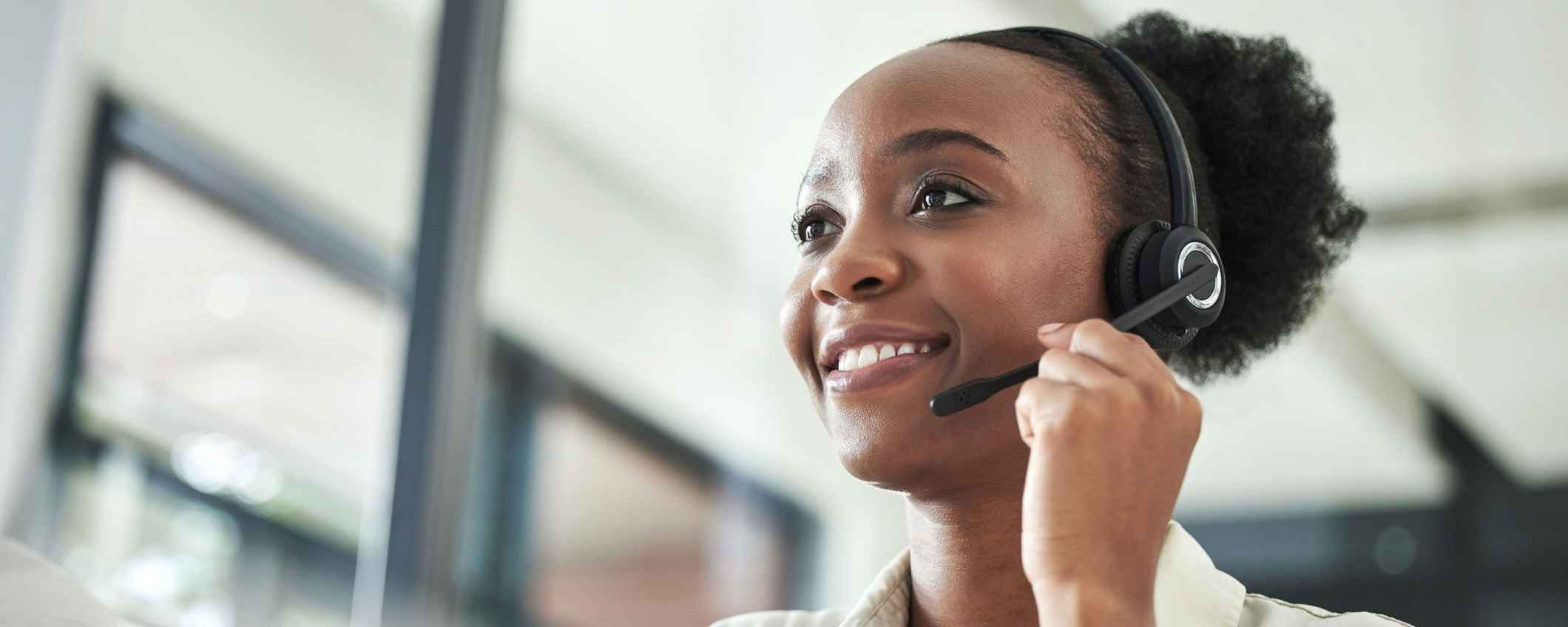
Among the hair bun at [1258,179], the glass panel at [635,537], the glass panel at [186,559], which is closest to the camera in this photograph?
the hair bun at [1258,179]

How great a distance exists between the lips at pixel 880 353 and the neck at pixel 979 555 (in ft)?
0.38

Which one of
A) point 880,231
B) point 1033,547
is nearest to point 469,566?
point 880,231

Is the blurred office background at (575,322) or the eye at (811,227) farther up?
the blurred office background at (575,322)

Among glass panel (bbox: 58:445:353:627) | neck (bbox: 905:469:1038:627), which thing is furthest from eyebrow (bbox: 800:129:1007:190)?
glass panel (bbox: 58:445:353:627)

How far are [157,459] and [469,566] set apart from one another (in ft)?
2.69

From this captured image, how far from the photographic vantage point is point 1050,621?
0.81m

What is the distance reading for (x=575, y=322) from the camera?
2.99 m

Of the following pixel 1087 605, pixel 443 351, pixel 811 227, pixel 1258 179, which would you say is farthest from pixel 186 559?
pixel 1087 605

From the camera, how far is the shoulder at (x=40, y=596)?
98cm

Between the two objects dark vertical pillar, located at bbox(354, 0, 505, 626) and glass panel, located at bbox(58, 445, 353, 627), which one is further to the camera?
glass panel, located at bbox(58, 445, 353, 627)

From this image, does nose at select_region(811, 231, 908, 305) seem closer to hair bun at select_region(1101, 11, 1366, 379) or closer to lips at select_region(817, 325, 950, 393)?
lips at select_region(817, 325, 950, 393)

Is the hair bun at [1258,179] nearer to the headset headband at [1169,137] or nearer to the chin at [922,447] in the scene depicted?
the headset headband at [1169,137]

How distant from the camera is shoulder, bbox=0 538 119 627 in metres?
0.98

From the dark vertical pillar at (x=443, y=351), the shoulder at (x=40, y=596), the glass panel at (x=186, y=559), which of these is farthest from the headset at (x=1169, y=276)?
the glass panel at (x=186, y=559)
